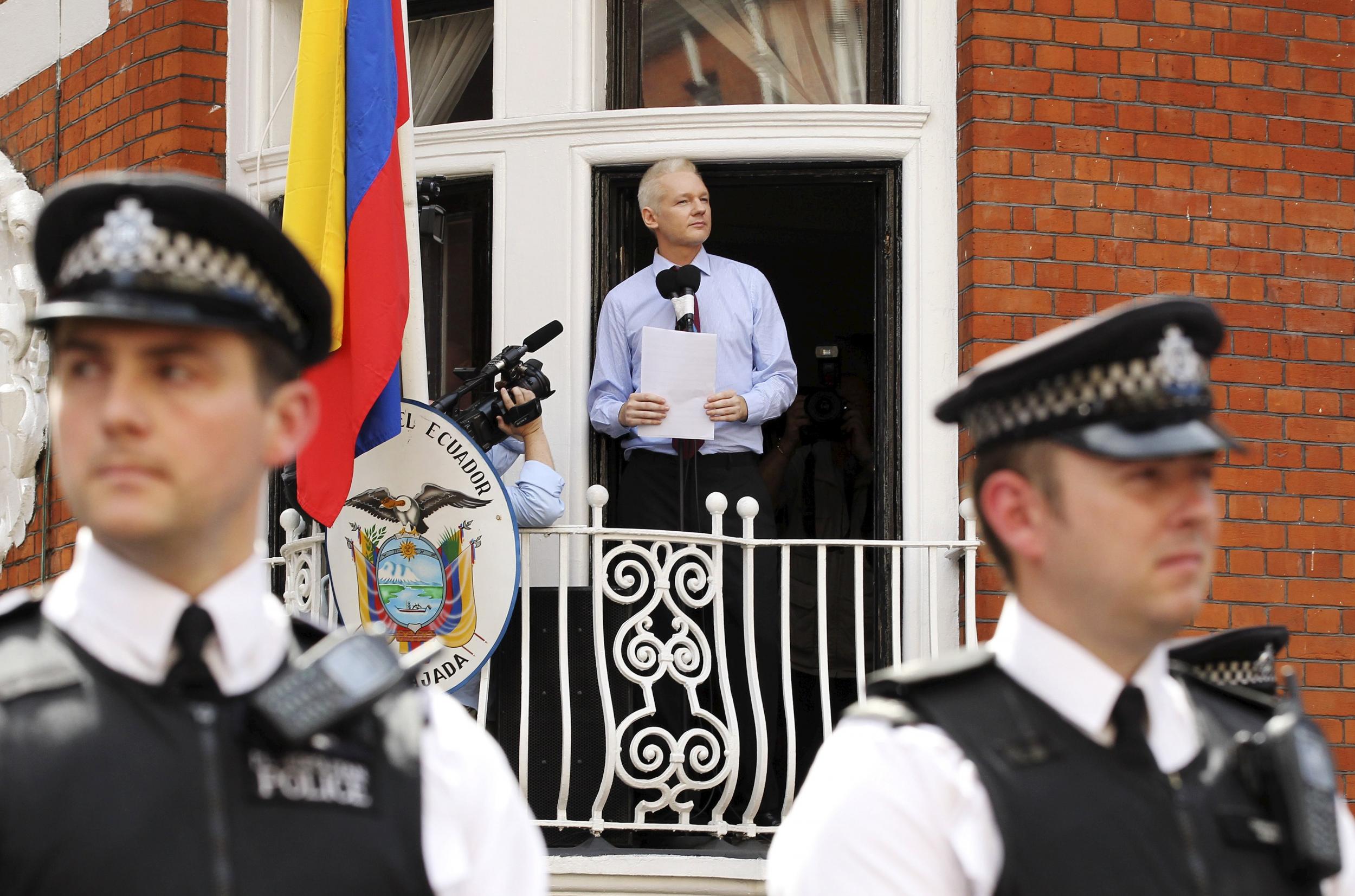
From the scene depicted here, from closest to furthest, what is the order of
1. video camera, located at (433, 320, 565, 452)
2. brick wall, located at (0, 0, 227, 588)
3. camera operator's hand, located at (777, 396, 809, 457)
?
video camera, located at (433, 320, 565, 452) → brick wall, located at (0, 0, 227, 588) → camera operator's hand, located at (777, 396, 809, 457)

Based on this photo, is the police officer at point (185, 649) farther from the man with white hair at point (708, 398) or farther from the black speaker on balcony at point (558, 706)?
the man with white hair at point (708, 398)

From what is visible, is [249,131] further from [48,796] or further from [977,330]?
[48,796]

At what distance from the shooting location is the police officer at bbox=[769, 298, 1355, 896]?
6.88ft

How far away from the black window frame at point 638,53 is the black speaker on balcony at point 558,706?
1938mm

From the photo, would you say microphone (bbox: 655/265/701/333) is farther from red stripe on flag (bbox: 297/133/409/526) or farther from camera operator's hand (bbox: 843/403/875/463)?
camera operator's hand (bbox: 843/403/875/463)

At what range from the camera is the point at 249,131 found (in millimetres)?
6793

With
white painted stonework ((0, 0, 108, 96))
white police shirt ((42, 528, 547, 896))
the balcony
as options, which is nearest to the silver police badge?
white police shirt ((42, 528, 547, 896))

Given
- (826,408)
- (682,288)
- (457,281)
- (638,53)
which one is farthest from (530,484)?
(826,408)

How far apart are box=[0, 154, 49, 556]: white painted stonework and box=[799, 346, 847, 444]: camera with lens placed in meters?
3.13

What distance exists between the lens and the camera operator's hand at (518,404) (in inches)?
219

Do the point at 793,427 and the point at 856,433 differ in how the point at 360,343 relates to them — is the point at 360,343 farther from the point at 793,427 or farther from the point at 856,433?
the point at 856,433

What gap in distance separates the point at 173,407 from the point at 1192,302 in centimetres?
129

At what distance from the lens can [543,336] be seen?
5.64 metres

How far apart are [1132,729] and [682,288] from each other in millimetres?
3708
